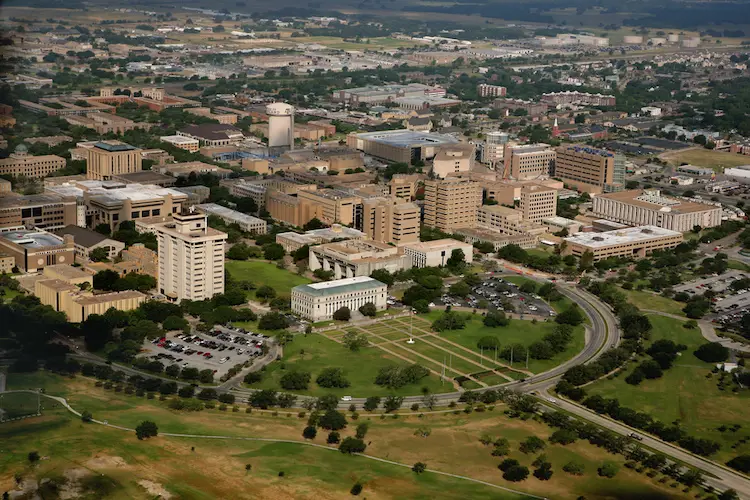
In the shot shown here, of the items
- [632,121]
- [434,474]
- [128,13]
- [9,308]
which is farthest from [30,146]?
[128,13]

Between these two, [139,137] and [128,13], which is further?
[128,13]

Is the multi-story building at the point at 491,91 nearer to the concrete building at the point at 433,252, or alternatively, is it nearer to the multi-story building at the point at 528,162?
the multi-story building at the point at 528,162

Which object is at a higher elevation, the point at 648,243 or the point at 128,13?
the point at 128,13

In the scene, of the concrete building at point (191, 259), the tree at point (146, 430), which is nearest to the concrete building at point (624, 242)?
the concrete building at point (191, 259)

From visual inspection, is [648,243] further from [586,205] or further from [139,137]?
[139,137]

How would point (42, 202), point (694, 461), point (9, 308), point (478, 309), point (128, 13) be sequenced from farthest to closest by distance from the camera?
point (128, 13) → point (42, 202) → point (478, 309) → point (9, 308) → point (694, 461)

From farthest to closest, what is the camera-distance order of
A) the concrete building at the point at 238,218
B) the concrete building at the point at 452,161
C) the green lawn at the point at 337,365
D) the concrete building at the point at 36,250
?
1. the concrete building at the point at 452,161
2. the concrete building at the point at 238,218
3. the concrete building at the point at 36,250
4. the green lawn at the point at 337,365

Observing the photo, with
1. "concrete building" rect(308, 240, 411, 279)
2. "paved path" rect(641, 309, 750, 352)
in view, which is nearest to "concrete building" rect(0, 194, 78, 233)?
"concrete building" rect(308, 240, 411, 279)

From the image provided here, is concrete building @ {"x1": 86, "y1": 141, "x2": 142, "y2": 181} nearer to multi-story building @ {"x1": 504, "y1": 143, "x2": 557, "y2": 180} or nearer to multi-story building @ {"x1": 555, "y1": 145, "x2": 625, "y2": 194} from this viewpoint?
multi-story building @ {"x1": 504, "y1": 143, "x2": 557, "y2": 180}
